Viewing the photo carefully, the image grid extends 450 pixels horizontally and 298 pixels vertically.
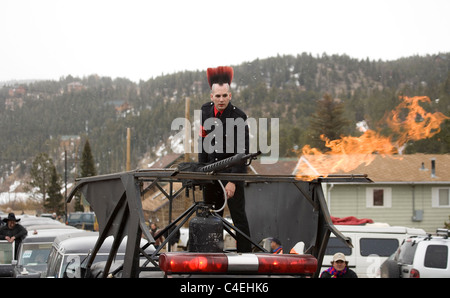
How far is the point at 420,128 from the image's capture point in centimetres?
872

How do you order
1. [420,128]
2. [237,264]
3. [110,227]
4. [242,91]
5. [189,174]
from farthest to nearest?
1. [242,91]
2. [420,128]
3. [110,227]
4. [189,174]
5. [237,264]

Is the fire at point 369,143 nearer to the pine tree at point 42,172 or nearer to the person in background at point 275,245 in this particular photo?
the person in background at point 275,245

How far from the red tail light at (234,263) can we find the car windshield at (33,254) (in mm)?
9923

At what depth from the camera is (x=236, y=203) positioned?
7.41 meters

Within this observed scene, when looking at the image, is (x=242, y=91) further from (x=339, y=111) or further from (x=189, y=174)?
(x=189, y=174)

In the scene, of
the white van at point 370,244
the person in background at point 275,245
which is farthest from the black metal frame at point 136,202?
the white van at point 370,244

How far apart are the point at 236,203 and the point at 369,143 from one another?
5.31 feet

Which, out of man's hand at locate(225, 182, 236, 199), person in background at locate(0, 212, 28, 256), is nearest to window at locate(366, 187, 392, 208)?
person in background at locate(0, 212, 28, 256)

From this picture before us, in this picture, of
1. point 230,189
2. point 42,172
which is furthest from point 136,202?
point 42,172

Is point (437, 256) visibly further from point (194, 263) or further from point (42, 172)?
point (42, 172)

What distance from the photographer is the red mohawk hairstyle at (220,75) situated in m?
7.29

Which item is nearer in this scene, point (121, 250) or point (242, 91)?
point (121, 250)

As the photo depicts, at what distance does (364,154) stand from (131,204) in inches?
127
